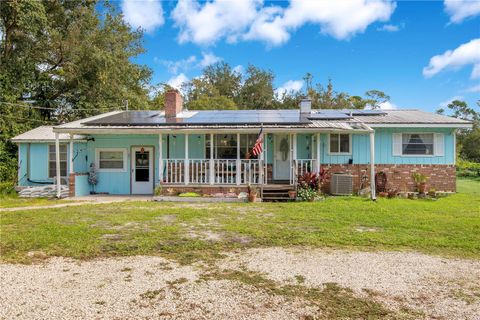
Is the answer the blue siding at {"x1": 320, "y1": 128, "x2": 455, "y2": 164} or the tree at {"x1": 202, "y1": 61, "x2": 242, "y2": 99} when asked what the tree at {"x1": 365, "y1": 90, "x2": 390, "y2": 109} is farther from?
the blue siding at {"x1": 320, "y1": 128, "x2": 455, "y2": 164}

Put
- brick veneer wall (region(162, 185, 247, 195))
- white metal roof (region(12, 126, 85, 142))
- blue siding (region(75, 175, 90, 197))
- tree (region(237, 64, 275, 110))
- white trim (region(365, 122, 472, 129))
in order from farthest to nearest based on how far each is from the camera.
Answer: tree (region(237, 64, 275, 110)) < white metal roof (region(12, 126, 85, 142)) < white trim (region(365, 122, 472, 129)) < blue siding (region(75, 175, 90, 197)) < brick veneer wall (region(162, 185, 247, 195))

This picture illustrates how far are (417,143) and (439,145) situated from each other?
868 mm

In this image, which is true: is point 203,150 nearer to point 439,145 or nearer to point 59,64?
point 439,145

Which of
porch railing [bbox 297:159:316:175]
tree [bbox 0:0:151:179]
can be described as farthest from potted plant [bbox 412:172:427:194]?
tree [bbox 0:0:151:179]

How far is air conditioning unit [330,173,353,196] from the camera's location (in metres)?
12.5

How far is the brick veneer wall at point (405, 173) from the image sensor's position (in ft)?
43.4

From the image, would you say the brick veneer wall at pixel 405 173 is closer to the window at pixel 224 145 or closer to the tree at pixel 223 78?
the window at pixel 224 145

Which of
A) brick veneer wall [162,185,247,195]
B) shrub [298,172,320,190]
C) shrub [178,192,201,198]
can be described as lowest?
shrub [178,192,201,198]

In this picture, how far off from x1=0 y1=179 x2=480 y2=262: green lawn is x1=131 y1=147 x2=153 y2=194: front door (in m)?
3.56

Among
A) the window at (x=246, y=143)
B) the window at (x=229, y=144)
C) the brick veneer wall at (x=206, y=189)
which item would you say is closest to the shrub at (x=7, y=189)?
the brick veneer wall at (x=206, y=189)

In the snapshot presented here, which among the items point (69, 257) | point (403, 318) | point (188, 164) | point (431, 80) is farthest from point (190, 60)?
point (403, 318)

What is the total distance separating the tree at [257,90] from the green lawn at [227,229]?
29.5 meters

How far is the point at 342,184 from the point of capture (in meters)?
12.5

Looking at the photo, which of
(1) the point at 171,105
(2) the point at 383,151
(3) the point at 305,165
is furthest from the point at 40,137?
(2) the point at 383,151
